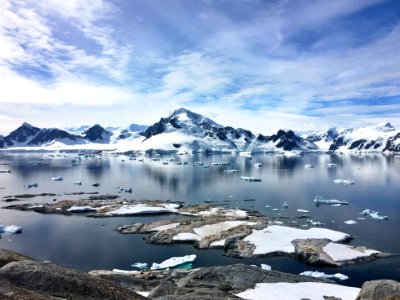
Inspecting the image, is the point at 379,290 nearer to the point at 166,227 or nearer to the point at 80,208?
the point at 166,227

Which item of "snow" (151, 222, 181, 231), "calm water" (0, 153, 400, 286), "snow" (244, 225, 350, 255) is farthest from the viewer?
"snow" (151, 222, 181, 231)

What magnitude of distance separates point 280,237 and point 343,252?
811 cm

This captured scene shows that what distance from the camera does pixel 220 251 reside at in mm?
51781

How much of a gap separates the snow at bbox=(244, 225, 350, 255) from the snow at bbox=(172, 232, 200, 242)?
24.0ft

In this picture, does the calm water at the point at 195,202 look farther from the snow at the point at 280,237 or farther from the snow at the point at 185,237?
the snow at the point at 280,237

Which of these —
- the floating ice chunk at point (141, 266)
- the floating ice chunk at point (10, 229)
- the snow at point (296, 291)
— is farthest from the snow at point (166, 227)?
the snow at point (296, 291)

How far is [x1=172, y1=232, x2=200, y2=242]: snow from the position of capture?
55.8 meters

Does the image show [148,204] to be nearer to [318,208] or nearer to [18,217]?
[18,217]

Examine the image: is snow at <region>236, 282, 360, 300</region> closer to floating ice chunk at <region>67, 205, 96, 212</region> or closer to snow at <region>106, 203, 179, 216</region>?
snow at <region>106, 203, 179, 216</region>

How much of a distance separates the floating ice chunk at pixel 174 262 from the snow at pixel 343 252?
16.2 meters

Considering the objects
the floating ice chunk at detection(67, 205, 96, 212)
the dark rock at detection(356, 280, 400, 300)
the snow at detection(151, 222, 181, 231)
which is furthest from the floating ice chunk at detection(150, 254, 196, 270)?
the floating ice chunk at detection(67, 205, 96, 212)

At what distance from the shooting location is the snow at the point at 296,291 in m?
32.3

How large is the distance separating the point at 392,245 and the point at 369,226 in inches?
440

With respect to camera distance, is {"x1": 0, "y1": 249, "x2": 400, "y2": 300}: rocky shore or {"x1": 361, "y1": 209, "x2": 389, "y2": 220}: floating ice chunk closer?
{"x1": 0, "y1": 249, "x2": 400, "y2": 300}: rocky shore
